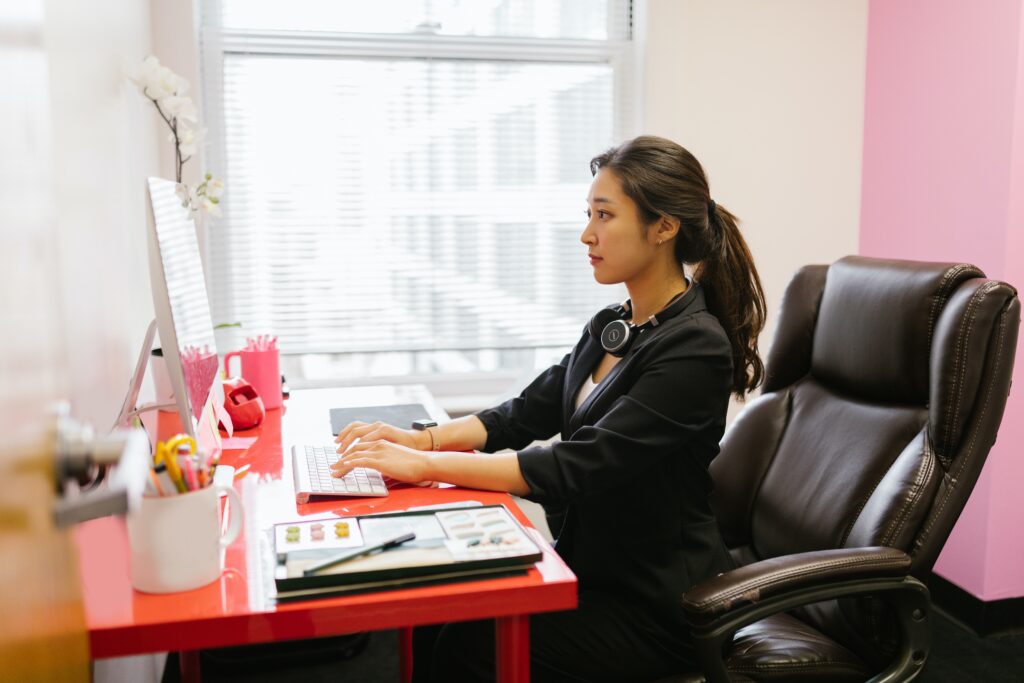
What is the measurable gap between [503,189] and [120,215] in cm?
131

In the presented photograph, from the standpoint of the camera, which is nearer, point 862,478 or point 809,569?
point 809,569

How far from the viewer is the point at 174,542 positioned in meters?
1.05

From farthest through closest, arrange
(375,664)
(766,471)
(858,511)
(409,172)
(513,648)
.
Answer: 1. (409,172)
2. (375,664)
3. (766,471)
4. (858,511)
5. (513,648)

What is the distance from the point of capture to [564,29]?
2.94m

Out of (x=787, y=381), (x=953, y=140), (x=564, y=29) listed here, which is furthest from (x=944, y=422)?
(x=564, y=29)

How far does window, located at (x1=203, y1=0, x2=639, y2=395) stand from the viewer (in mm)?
2775

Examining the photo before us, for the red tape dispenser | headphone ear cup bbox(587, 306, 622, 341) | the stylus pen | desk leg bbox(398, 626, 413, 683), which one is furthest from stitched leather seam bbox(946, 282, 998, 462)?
the red tape dispenser

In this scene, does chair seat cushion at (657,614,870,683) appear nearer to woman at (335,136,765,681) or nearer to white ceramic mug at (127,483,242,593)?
woman at (335,136,765,681)

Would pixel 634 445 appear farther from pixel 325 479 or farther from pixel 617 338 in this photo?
pixel 325 479

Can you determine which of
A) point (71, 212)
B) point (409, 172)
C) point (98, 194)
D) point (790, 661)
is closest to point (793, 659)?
point (790, 661)

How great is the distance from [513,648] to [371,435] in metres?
0.57

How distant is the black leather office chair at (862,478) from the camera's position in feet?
4.30

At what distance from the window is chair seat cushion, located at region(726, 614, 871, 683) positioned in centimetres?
167

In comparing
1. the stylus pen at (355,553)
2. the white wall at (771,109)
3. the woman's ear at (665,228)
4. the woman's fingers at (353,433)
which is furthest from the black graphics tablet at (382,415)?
the white wall at (771,109)
